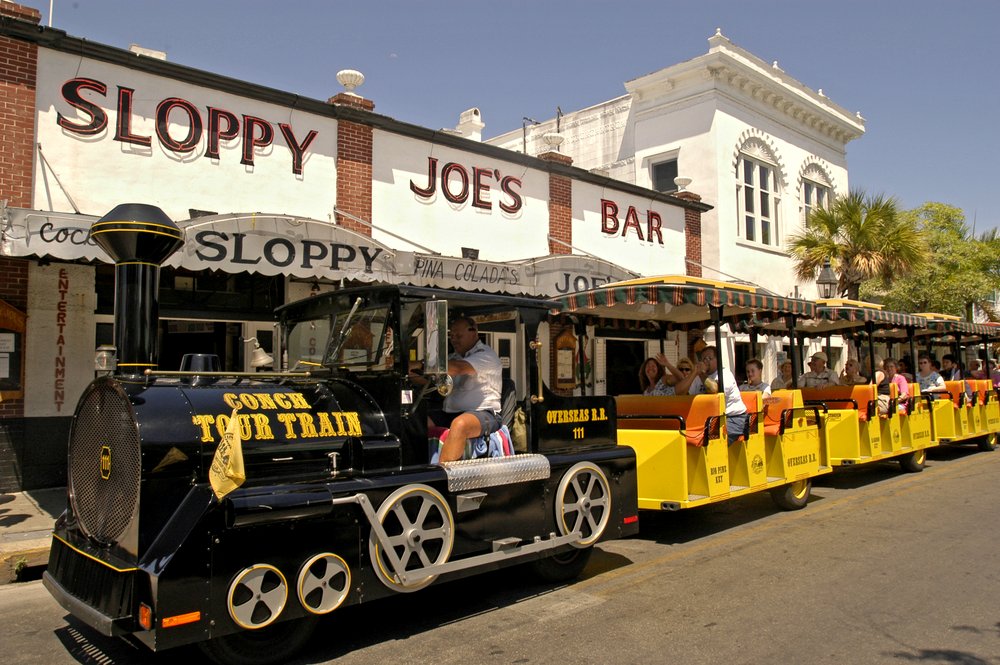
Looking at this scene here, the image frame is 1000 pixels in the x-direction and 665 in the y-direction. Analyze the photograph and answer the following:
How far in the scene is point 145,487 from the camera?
382 centimetres

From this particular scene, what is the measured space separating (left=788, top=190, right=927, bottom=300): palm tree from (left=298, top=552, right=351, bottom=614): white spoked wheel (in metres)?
16.5

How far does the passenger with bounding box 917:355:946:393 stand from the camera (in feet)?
43.1

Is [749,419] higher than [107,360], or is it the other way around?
[107,360]

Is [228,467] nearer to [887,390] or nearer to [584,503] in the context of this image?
[584,503]

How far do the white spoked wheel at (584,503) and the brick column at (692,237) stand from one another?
521 inches

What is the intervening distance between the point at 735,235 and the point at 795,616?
1594cm

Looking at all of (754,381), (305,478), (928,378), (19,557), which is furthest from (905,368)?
(19,557)

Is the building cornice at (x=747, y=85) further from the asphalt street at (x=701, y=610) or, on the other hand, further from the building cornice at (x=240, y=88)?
the asphalt street at (x=701, y=610)

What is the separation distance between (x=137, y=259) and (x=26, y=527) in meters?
3.91

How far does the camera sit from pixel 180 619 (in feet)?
11.7

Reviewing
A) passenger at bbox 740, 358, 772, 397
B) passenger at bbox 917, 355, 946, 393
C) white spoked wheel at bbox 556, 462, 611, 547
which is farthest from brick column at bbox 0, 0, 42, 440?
passenger at bbox 917, 355, 946, 393

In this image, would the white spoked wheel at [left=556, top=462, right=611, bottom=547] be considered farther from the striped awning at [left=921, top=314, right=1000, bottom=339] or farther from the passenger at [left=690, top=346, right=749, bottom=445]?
the striped awning at [left=921, top=314, right=1000, bottom=339]

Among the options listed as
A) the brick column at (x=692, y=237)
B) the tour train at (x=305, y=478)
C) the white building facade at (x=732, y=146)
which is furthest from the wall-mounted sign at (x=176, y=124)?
the brick column at (x=692, y=237)

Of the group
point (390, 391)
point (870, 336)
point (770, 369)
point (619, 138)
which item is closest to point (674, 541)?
point (390, 391)
